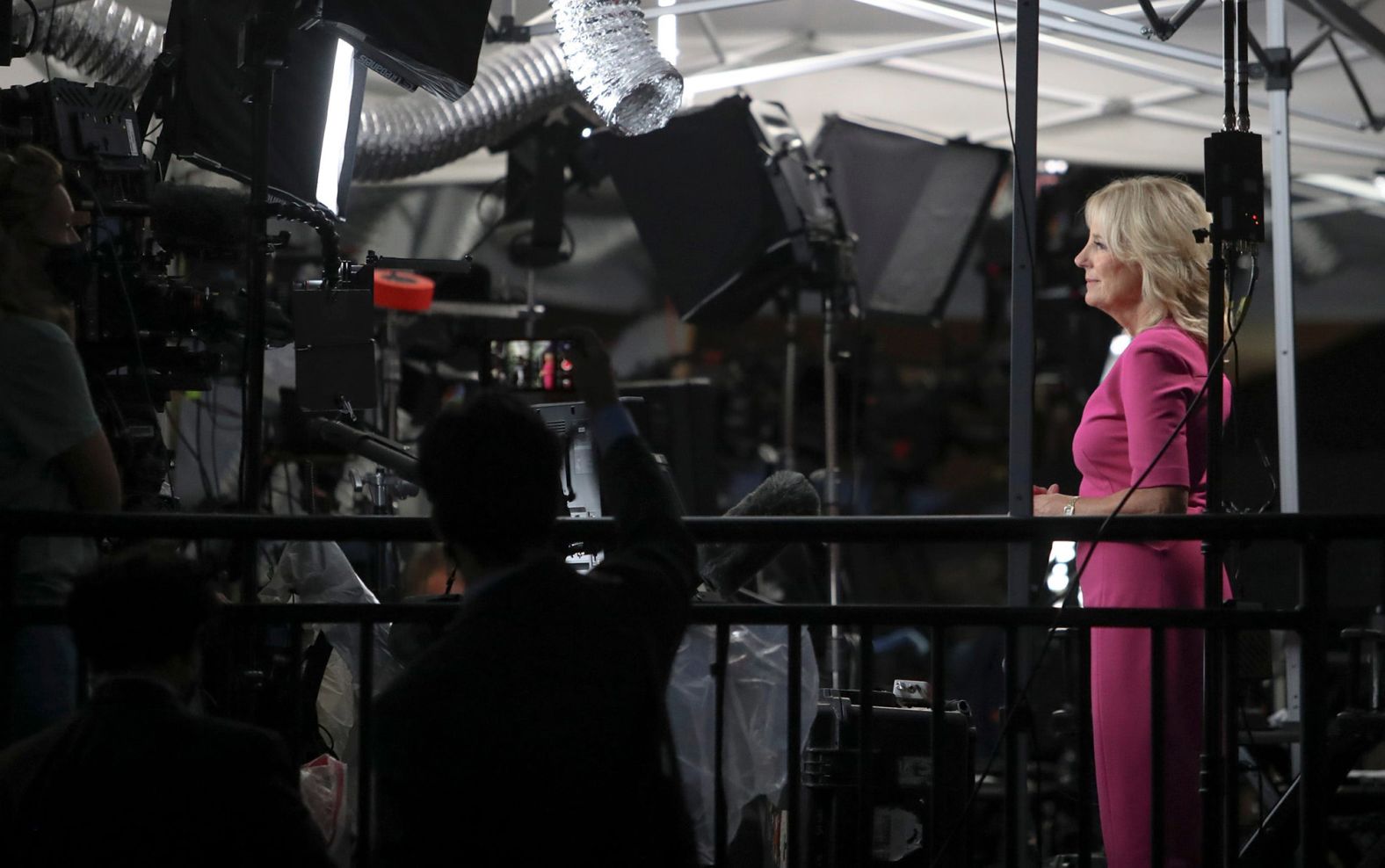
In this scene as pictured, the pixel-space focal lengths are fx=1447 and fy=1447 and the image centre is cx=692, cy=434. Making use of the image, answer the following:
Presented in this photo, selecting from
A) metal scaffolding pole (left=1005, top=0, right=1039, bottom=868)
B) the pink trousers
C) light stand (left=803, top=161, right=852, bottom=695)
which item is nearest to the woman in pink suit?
the pink trousers

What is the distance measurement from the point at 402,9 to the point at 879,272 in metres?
3.37

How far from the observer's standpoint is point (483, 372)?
12.9ft

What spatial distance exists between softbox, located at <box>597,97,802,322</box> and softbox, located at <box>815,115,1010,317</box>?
721 mm

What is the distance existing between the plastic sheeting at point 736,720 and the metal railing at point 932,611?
0.82 meters

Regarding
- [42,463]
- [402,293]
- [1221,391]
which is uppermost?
[402,293]

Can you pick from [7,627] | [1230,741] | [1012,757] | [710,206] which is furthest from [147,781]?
[710,206]

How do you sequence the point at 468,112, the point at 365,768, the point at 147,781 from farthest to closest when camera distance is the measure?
1. the point at 468,112
2. the point at 365,768
3. the point at 147,781

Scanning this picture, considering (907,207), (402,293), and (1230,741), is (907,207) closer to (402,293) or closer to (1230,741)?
(402,293)

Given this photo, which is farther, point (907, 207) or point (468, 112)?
point (907, 207)

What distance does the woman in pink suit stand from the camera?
2682mm

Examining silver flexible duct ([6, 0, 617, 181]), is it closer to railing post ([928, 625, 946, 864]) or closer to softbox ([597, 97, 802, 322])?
softbox ([597, 97, 802, 322])

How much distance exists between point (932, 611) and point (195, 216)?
2002 mm

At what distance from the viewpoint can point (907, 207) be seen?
254 inches

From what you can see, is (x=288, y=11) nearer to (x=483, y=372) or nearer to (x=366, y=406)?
(x=366, y=406)
